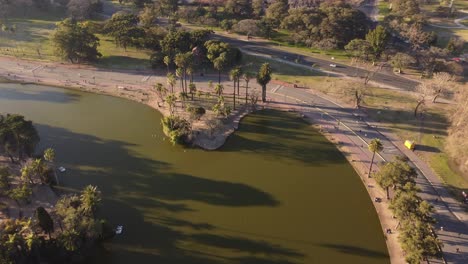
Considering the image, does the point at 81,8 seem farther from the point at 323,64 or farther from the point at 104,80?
the point at 323,64

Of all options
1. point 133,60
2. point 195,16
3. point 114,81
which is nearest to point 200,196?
point 114,81

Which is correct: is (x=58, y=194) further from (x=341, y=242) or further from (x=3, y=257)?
(x=341, y=242)

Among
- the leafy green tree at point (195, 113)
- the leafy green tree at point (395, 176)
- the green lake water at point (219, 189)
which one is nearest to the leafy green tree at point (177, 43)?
the green lake water at point (219, 189)

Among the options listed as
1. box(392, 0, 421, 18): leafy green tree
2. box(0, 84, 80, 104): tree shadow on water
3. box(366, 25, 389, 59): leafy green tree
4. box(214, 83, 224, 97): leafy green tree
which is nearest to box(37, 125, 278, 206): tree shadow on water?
box(0, 84, 80, 104): tree shadow on water

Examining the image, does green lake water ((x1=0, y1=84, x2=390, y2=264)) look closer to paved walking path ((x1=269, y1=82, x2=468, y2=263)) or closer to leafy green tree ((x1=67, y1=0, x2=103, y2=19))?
paved walking path ((x1=269, y1=82, x2=468, y2=263))

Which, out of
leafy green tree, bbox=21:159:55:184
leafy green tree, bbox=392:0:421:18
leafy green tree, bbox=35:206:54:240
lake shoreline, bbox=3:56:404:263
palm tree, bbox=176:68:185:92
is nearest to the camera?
leafy green tree, bbox=35:206:54:240

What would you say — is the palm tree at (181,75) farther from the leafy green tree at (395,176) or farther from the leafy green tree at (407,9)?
the leafy green tree at (407,9)
